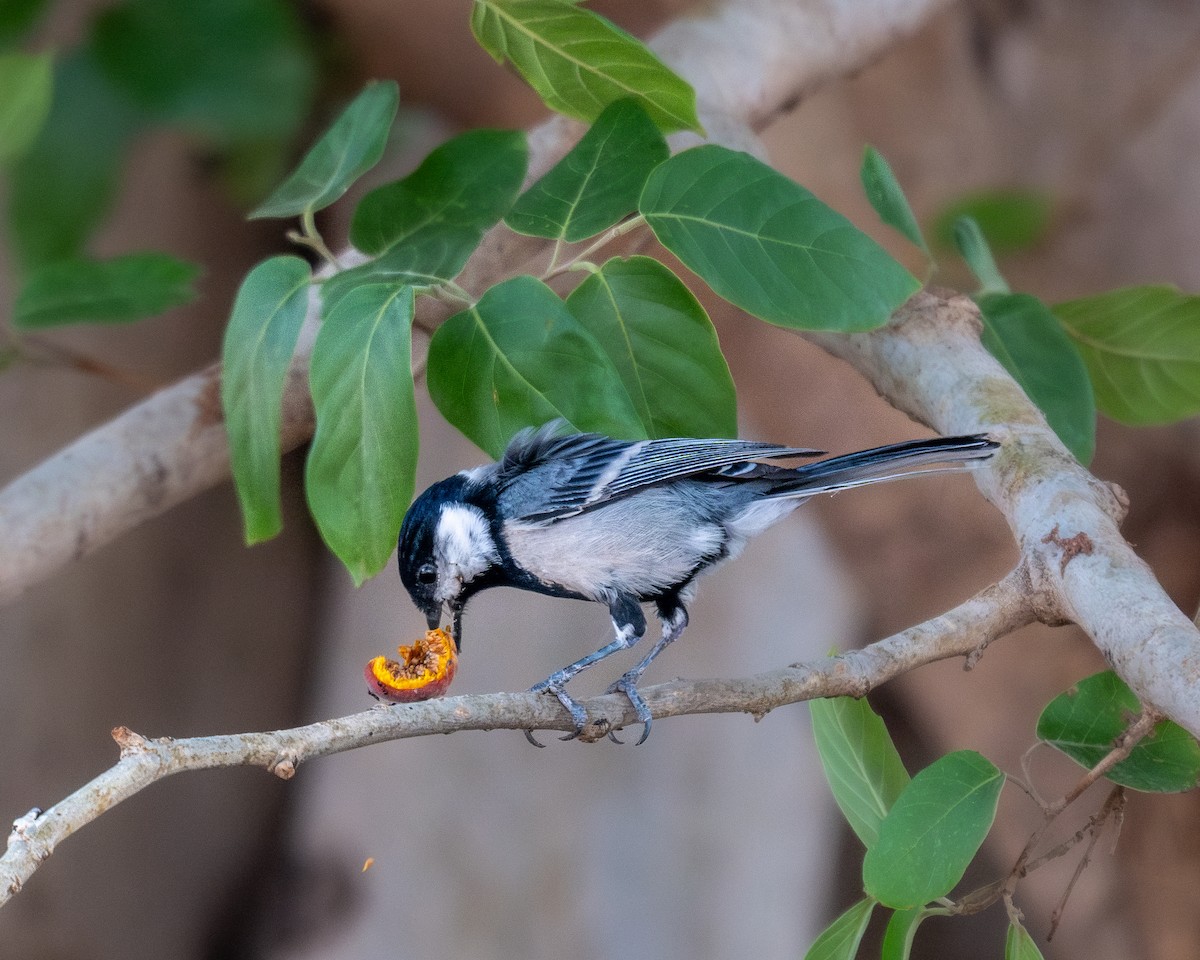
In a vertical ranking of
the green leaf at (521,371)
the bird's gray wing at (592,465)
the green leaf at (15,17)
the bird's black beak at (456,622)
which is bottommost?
the bird's black beak at (456,622)

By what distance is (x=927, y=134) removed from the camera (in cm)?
195

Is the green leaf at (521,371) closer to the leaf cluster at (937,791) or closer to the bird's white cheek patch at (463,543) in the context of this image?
the bird's white cheek patch at (463,543)

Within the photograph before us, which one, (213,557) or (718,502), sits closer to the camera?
(718,502)

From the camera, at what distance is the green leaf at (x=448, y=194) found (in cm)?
111

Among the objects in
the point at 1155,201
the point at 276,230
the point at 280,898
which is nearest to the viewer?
the point at 1155,201

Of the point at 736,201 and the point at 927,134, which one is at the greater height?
the point at 927,134

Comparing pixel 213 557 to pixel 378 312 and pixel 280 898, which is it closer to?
pixel 280 898

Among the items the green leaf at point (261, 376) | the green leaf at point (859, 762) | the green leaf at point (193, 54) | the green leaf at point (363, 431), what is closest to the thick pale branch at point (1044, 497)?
the green leaf at point (859, 762)

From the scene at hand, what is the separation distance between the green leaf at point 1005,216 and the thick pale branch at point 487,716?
1.11 metres

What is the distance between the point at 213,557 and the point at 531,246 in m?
1.03

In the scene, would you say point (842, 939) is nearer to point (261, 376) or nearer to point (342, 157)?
point (261, 376)

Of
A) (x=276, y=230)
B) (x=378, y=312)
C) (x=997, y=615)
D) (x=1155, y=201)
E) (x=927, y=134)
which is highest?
(x=276, y=230)

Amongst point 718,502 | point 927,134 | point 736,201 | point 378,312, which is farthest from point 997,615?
point 927,134

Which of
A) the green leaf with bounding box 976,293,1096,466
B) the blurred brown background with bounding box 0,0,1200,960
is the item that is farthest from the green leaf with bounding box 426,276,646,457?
the blurred brown background with bounding box 0,0,1200,960
